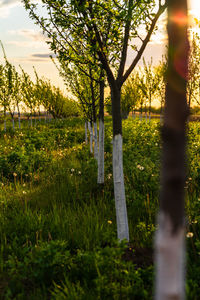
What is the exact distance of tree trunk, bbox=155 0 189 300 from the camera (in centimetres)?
133

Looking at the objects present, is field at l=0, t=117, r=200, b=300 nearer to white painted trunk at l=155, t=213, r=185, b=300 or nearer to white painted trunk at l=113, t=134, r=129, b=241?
white painted trunk at l=113, t=134, r=129, b=241

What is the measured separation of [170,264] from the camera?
132cm

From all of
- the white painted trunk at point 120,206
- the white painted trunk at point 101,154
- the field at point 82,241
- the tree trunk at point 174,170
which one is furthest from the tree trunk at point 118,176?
the tree trunk at point 174,170

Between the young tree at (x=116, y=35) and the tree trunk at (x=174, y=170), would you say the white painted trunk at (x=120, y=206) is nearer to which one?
the young tree at (x=116, y=35)

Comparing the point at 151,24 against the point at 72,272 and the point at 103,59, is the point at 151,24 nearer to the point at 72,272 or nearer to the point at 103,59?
the point at 103,59

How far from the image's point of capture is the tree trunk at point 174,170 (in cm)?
133

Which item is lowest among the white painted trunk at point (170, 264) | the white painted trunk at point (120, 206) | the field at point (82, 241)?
the field at point (82, 241)

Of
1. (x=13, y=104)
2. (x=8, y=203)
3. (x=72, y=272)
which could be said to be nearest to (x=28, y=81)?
(x=13, y=104)

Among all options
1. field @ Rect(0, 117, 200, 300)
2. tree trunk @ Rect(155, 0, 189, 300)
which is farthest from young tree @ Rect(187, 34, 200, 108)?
tree trunk @ Rect(155, 0, 189, 300)

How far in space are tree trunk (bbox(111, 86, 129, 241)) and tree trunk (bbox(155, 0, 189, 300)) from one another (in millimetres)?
2624

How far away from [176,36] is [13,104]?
2663cm

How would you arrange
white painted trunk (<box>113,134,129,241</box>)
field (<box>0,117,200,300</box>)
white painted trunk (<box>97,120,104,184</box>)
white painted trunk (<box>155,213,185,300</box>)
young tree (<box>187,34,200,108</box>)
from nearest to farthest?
white painted trunk (<box>155,213,185,300</box>) < field (<box>0,117,200,300</box>) < white painted trunk (<box>113,134,129,241</box>) < white painted trunk (<box>97,120,104,184</box>) < young tree (<box>187,34,200,108</box>)

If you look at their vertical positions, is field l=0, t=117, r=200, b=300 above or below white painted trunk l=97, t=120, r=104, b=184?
below

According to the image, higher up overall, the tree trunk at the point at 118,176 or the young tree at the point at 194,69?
the young tree at the point at 194,69
